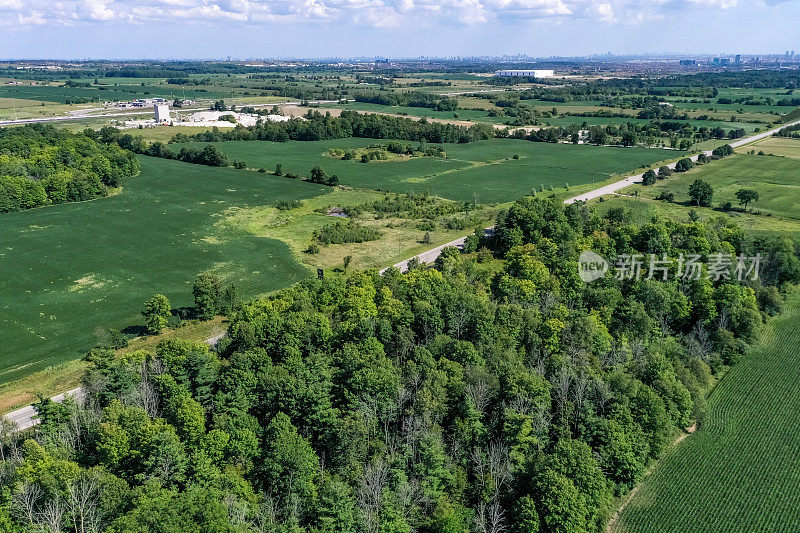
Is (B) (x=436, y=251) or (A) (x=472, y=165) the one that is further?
(A) (x=472, y=165)

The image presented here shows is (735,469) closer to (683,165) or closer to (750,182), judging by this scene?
(750,182)

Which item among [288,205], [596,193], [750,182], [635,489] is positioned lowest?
[635,489]

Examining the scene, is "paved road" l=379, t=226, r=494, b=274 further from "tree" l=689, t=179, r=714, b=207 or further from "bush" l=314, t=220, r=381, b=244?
"tree" l=689, t=179, r=714, b=207

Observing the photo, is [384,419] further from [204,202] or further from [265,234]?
[204,202]

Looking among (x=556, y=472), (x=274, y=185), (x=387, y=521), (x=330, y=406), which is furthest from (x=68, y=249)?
(x=556, y=472)

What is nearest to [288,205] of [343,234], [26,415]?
[343,234]

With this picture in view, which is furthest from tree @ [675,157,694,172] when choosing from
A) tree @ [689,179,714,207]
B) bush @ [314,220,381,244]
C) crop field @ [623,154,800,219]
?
bush @ [314,220,381,244]

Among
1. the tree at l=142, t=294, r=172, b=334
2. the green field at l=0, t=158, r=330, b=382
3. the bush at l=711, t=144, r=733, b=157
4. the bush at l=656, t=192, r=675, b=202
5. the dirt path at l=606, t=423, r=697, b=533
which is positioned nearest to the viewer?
the dirt path at l=606, t=423, r=697, b=533
